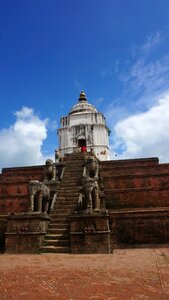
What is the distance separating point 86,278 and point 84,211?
3706 millimetres

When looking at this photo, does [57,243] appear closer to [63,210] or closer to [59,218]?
[59,218]

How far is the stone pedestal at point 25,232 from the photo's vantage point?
8156 millimetres

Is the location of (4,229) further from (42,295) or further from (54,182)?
(42,295)

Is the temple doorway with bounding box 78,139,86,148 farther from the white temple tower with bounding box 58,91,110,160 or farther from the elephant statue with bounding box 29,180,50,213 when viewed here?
the elephant statue with bounding box 29,180,50,213

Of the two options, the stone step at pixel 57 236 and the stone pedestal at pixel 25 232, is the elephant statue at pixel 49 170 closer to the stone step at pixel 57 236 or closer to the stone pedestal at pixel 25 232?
the stone pedestal at pixel 25 232

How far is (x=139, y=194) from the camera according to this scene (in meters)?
12.0

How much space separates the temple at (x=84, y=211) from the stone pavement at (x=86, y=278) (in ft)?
4.39

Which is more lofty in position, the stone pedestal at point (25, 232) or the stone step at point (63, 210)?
the stone step at point (63, 210)

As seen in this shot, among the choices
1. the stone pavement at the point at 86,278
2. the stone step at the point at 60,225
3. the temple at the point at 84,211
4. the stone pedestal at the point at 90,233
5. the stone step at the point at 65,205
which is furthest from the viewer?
the stone step at the point at 65,205

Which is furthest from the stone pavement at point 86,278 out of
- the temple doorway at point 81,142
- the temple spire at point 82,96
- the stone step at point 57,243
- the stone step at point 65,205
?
the temple spire at point 82,96

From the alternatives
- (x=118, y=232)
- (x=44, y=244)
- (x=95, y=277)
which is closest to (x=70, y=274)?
(x=95, y=277)

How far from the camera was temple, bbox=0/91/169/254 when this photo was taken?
26.6 ft

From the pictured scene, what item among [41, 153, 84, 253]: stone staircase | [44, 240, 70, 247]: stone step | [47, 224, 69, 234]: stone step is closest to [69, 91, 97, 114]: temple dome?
[41, 153, 84, 253]: stone staircase

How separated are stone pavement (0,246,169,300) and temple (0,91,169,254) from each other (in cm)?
134
